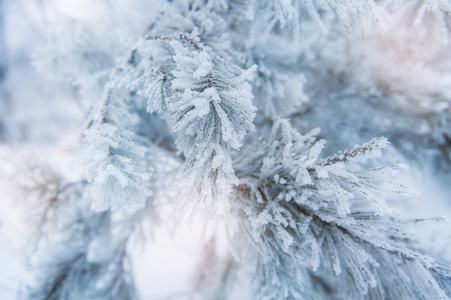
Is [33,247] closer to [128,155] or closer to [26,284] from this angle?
[26,284]

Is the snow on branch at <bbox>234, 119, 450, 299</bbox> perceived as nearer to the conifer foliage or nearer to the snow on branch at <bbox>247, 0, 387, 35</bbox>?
the conifer foliage

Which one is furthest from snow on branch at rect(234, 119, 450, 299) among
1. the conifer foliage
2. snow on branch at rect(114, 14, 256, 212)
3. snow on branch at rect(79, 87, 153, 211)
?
snow on branch at rect(79, 87, 153, 211)

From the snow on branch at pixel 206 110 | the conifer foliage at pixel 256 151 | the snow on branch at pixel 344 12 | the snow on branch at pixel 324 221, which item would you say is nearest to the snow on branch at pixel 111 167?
the conifer foliage at pixel 256 151

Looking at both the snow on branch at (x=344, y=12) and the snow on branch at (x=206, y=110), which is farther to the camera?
the snow on branch at (x=344, y=12)

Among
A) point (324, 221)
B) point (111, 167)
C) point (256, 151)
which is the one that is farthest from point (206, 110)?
point (324, 221)

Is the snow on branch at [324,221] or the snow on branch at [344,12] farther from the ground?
the snow on branch at [344,12]

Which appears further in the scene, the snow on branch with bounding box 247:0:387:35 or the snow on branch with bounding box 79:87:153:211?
the snow on branch with bounding box 247:0:387:35

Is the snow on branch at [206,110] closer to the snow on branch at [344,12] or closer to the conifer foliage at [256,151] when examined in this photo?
the conifer foliage at [256,151]

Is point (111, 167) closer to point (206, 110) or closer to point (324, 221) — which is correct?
point (206, 110)
